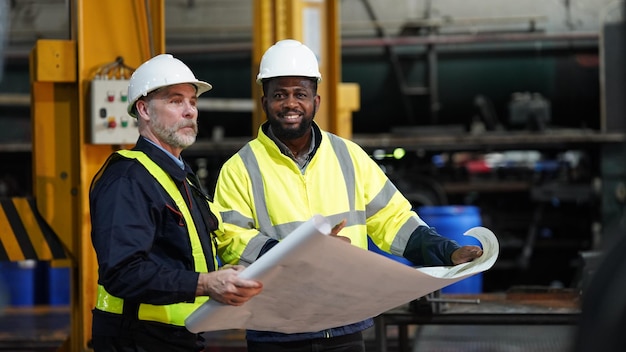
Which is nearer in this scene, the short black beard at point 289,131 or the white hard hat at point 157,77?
the white hard hat at point 157,77

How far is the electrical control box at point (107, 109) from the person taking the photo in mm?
5219

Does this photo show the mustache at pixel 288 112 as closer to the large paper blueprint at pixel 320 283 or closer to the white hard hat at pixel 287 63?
the white hard hat at pixel 287 63

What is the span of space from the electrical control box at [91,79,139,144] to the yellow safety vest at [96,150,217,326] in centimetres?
209

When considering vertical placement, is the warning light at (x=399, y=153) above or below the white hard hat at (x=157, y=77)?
below

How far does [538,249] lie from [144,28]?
280 inches

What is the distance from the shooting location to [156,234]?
309cm

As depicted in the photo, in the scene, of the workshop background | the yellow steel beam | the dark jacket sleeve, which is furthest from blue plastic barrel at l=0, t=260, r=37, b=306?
the dark jacket sleeve

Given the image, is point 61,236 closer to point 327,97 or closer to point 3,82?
point 327,97

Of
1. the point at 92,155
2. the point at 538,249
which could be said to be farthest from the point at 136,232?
the point at 538,249

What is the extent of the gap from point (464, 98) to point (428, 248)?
8309 mm

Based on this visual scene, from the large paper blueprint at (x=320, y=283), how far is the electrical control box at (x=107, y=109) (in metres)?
2.29

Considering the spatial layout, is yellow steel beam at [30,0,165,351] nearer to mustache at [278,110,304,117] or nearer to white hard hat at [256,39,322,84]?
white hard hat at [256,39,322,84]

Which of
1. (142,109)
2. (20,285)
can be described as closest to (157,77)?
(142,109)

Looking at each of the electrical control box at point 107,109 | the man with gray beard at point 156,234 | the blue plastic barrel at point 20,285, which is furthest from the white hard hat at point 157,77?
the blue plastic barrel at point 20,285
